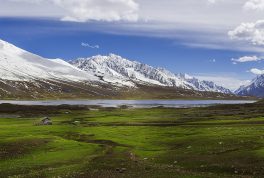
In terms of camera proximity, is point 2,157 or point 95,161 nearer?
point 95,161

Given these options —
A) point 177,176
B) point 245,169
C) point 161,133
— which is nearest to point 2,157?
point 177,176

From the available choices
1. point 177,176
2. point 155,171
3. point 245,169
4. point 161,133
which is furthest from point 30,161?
point 161,133

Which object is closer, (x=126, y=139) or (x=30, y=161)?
(x=30, y=161)

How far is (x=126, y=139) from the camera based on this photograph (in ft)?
277

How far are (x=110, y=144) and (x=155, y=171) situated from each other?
100 feet

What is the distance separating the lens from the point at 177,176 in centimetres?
4309

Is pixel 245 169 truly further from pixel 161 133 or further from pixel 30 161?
pixel 161 133

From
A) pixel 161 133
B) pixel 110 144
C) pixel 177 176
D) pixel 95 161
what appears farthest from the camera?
pixel 161 133

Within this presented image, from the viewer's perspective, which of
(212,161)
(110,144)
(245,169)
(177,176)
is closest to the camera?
(177,176)

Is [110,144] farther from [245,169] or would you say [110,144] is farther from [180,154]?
[245,169]

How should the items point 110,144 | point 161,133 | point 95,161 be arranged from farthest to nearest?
point 161,133 → point 110,144 → point 95,161

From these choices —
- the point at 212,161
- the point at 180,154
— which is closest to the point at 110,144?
the point at 180,154

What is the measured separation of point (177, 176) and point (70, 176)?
36.5 feet

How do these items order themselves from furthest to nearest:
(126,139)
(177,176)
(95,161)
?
(126,139) < (95,161) < (177,176)
